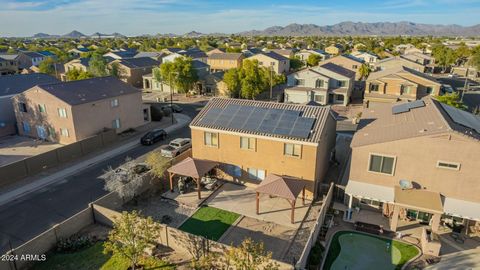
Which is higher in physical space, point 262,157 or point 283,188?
point 262,157

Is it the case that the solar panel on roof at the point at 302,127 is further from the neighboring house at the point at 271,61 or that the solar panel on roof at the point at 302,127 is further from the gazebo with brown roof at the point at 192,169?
the neighboring house at the point at 271,61

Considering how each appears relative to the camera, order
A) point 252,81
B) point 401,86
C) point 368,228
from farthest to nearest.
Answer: point 252,81 < point 401,86 < point 368,228

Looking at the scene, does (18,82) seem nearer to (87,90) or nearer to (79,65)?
(87,90)

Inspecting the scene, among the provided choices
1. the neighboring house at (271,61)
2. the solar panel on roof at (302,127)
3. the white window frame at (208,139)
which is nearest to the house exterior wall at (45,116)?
the white window frame at (208,139)

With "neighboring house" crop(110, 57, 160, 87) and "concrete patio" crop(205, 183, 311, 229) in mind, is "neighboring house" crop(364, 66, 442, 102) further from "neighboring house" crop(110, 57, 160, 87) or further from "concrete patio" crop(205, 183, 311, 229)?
"neighboring house" crop(110, 57, 160, 87)

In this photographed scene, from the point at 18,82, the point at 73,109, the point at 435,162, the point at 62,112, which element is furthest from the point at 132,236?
the point at 18,82

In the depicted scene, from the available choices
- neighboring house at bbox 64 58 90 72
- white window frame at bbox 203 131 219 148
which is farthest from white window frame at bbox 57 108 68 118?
neighboring house at bbox 64 58 90 72

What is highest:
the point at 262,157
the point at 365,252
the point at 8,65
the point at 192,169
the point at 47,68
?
the point at 47,68
